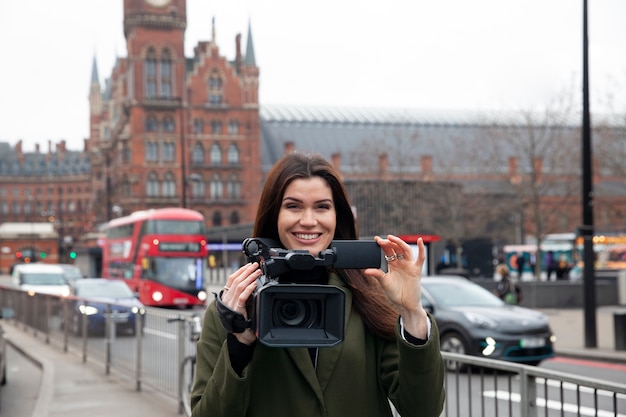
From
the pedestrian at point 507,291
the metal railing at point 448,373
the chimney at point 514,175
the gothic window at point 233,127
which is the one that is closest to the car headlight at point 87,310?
the metal railing at point 448,373

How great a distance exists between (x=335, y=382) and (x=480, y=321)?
38.5ft

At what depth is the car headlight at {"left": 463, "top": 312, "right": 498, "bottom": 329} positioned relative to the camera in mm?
14156

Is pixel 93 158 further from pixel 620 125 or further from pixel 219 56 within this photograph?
pixel 620 125

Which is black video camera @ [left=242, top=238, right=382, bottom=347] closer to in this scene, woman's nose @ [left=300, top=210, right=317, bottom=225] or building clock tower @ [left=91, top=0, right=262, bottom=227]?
woman's nose @ [left=300, top=210, right=317, bottom=225]

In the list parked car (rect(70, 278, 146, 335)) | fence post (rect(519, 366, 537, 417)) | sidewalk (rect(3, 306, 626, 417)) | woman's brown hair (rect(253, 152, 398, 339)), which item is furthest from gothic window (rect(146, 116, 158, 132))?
woman's brown hair (rect(253, 152, 398, 339))

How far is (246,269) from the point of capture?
280cm

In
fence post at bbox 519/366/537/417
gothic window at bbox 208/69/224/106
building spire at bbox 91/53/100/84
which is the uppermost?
building spire at bbox 91/53/100/84

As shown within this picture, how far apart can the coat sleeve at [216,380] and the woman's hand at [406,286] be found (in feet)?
1.65

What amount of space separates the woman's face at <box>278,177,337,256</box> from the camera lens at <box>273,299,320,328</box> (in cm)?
37

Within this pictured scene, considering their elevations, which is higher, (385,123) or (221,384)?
(385,123)

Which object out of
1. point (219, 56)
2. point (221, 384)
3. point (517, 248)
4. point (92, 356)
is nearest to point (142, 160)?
point (219, 56)

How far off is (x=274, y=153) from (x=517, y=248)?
45881 millimetres

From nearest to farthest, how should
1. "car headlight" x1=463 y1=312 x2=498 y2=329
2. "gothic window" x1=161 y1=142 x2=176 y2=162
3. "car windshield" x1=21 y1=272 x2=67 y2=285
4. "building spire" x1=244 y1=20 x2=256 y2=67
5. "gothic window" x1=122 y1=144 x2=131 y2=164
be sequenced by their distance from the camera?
"car headlight" x1=463 y1=312 x2=498 y2=329 → "car windshield" x1=21 y1=272 x2=67 y2=285 → "gothic window" x1=161 y1=142 x2=176 y2=162 → "gothic window" x1=122 y1=144 x2=131 y2=164 → "building spire" x1=244 y1=20 x2=256 y2=67

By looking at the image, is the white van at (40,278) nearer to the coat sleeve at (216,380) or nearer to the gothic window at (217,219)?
the coat sleeve at (216,380)
